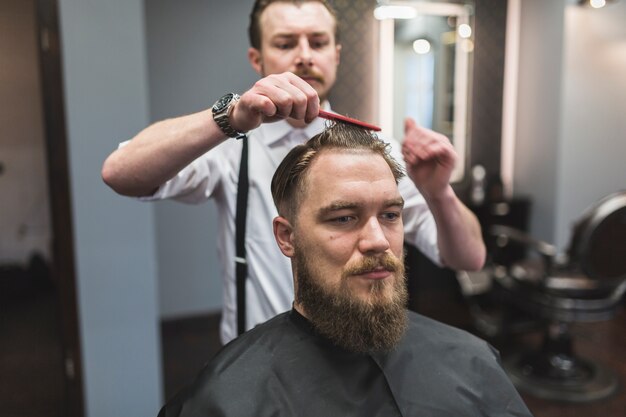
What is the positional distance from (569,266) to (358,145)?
6.46 ft

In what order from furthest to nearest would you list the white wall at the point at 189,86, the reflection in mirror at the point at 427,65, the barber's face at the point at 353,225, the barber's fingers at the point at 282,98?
the reflection in mirror at the point at 427,65
the white wall at the point at 189,86
the barber's face at the point at 353,225
the barber's fingers at the point at 282,98

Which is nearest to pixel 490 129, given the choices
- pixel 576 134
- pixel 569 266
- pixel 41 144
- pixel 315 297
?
pixel 569 266

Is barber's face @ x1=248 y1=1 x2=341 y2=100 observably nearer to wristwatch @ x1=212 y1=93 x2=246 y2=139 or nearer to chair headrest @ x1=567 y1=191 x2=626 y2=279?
wristwatch @ x1=212 y1=93 x2=246 y2=139

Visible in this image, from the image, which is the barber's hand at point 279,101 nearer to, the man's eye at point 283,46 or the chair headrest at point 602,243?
the man's eye at point 283,46

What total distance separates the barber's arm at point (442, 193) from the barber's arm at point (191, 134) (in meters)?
0.28

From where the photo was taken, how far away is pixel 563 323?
2.83 metres

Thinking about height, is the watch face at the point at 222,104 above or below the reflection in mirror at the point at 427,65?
below

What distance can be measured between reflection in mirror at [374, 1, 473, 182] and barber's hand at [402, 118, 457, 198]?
2418mm

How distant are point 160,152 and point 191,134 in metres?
0.08

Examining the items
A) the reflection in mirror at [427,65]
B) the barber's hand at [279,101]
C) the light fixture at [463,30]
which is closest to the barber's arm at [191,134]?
the barber's hand at [279,101]

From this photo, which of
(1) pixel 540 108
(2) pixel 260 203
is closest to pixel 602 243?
(1) pixel 540 108

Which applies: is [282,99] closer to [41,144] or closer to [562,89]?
[562,89]

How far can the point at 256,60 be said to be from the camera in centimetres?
115

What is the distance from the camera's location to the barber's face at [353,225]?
2.85ft
